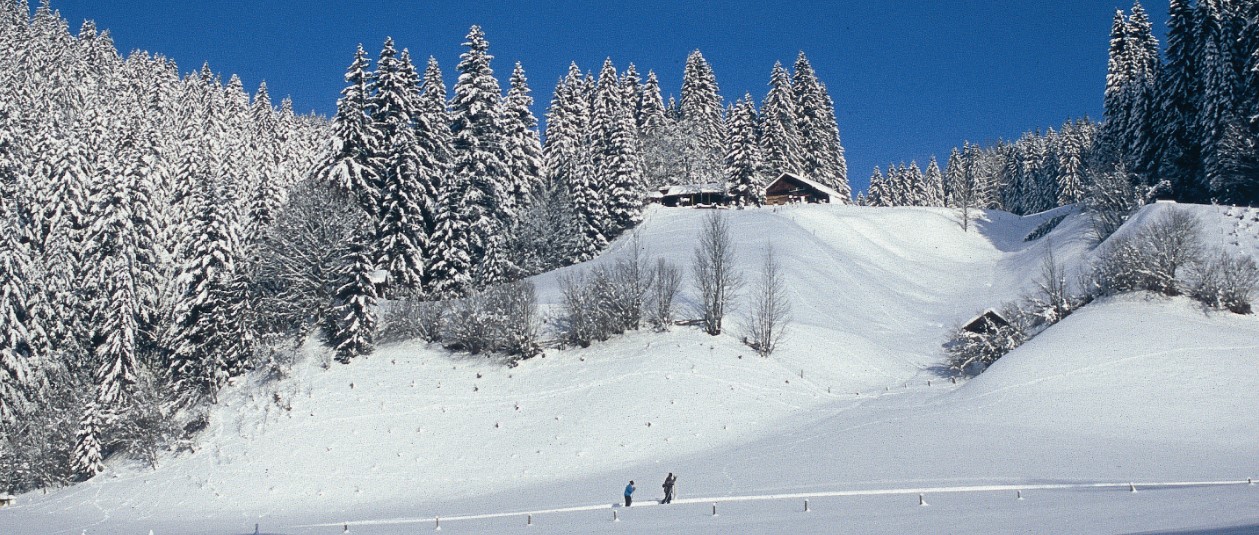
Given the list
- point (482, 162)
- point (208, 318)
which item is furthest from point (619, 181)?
point (208, 318)

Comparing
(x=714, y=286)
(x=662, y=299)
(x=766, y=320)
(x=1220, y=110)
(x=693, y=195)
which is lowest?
(x=766, y=320)

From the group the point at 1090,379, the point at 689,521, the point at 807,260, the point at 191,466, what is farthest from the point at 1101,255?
the point at 191,466

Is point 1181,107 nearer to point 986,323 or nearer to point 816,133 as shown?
point 986,323

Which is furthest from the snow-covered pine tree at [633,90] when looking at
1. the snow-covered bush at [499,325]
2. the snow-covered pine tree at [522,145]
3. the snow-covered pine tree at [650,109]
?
the snow-covered bush at [499,325]

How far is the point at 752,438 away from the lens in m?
31.8

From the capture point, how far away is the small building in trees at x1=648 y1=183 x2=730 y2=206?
3147 inches

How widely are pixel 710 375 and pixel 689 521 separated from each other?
19.0m

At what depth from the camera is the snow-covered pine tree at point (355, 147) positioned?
46.3 meters

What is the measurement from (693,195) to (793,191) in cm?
933

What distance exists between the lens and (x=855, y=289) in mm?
55844

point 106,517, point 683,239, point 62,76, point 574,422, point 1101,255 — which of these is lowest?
point 106,517

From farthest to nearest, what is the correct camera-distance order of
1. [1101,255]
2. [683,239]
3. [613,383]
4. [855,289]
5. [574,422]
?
[683,239] → [855,289] → [1101,255] → [613,383] → [574,422]

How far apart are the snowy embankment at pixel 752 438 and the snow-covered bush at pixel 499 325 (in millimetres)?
1030

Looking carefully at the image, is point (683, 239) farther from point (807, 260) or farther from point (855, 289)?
point (855, 289)
